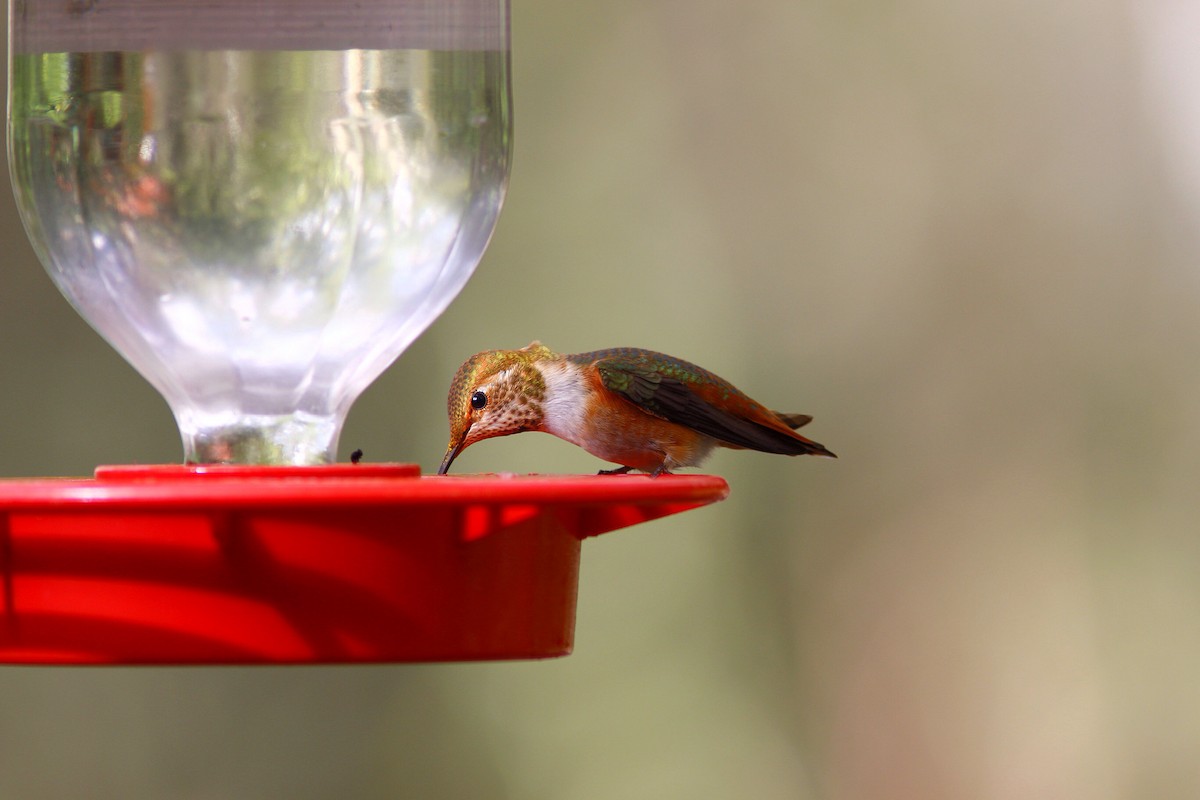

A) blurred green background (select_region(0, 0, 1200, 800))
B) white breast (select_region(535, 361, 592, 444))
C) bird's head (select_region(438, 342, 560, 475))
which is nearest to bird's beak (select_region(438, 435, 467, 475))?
bird's head (select_region(438, 342, 560, 475))

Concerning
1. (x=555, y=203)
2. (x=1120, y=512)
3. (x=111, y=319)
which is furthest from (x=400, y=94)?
(x=1120, y=512)

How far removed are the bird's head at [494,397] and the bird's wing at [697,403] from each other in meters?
0.11

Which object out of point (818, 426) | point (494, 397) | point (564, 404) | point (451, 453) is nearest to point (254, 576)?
point (451, 453)

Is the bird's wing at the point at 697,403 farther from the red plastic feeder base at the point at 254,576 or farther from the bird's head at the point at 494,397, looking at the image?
the red plastic feeder base at the point at 254,576

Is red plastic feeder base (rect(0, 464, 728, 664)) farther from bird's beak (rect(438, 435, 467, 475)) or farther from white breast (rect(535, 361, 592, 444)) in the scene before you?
white breast (rect(535, 361, 592, 444))

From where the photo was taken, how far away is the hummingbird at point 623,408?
2.25 metres

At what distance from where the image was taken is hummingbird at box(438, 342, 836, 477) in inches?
88.4

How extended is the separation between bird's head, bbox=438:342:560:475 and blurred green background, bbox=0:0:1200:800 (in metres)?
2.37

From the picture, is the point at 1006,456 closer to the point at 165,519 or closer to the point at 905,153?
the point at 905,153

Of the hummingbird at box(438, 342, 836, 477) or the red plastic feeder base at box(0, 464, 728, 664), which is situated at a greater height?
the hummingbird at box(438, 342, 836, 477)

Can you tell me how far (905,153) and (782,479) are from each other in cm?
122

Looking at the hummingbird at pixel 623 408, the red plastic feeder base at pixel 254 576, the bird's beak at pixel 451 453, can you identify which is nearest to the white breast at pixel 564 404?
the hummingbird at pixel 623 408

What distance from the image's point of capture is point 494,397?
2230mm

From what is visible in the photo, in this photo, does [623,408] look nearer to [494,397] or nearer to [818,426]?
[494,397]
